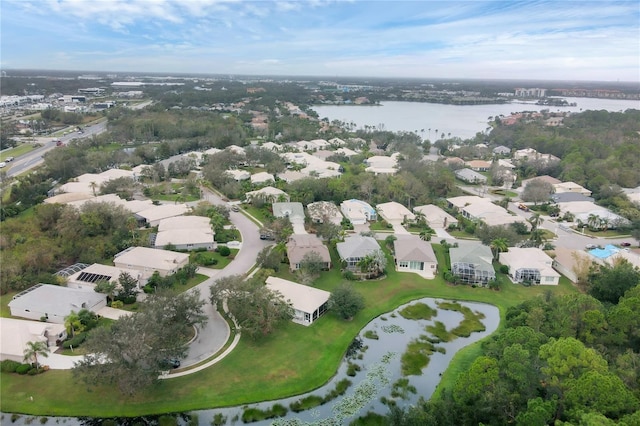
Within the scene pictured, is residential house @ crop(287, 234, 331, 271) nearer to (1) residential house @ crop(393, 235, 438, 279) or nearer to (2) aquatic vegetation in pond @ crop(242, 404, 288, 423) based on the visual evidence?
(1) residential house @ crop(393, 235, 438, 279)

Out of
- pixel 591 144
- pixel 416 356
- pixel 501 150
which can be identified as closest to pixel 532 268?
pixel 416 356

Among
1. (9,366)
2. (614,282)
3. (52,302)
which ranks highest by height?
(614,282)

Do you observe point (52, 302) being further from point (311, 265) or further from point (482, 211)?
point (482, 211)

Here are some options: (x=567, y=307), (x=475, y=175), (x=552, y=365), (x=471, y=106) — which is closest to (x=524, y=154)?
(x=475, y=175)

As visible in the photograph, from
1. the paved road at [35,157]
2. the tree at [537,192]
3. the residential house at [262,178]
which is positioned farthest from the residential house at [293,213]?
the paved road at [35,157]

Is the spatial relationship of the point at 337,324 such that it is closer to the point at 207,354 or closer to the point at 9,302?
the point at 207,354

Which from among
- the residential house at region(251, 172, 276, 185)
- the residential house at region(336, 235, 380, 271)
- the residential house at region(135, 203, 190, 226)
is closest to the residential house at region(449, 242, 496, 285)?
the residential house at region(336, 235, 380, 271)
